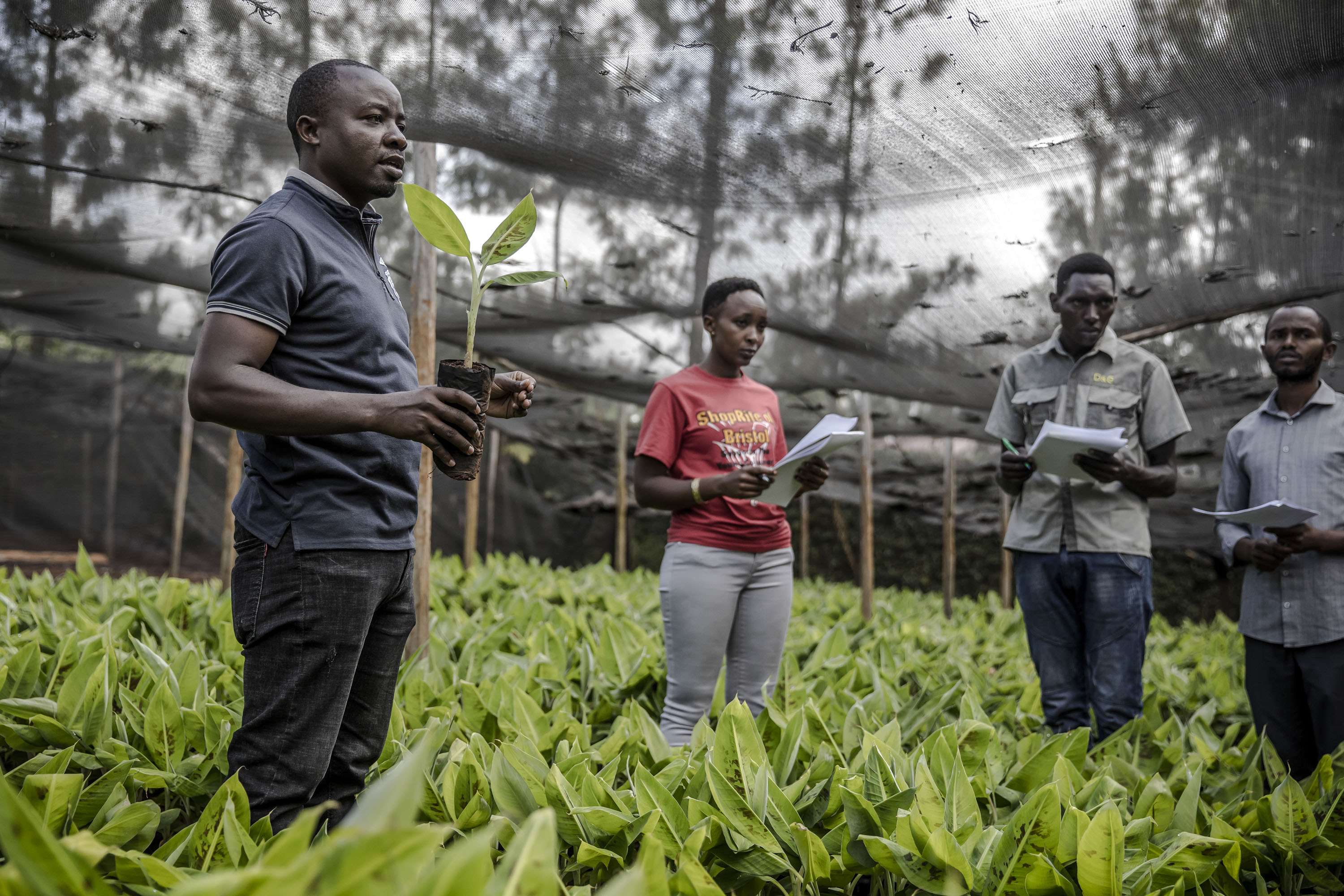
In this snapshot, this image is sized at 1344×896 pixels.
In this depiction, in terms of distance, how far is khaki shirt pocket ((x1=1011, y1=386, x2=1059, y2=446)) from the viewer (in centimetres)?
290

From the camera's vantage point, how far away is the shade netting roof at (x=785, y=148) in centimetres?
254

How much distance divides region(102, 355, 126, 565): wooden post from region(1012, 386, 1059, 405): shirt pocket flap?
27.8 ft

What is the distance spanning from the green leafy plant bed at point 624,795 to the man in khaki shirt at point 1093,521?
0.67 ft

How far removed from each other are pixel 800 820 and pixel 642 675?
145 cm

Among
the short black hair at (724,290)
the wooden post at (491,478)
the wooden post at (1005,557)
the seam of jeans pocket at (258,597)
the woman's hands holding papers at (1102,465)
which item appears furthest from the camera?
the wooden post at (491,478)

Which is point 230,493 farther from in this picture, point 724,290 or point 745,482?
point 745,482

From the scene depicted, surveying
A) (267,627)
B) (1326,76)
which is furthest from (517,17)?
(1326,76)

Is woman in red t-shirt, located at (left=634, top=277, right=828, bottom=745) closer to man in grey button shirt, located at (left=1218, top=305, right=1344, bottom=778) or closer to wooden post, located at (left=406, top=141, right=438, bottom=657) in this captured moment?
wooden post, located at (left=406, top=141, right=438, bottom=657)

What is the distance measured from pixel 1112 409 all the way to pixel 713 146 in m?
1.50

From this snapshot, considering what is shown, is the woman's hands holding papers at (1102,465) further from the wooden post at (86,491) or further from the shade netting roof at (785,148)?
the wooden post at (86,491)

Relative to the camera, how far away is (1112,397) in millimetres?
2797

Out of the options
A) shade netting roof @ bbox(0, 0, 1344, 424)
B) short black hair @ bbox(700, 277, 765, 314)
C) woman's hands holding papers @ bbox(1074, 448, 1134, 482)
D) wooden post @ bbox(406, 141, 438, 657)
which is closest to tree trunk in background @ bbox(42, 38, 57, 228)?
shade netting roof @ bbox(0, 0, 1344, 424)

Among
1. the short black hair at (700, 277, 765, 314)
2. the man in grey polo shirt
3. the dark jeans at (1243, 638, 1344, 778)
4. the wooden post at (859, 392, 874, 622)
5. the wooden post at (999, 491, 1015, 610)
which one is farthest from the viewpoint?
the wooden post at (999, 491, 1015, 610)

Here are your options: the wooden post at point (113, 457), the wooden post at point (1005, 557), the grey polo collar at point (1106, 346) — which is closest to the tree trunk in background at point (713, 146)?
the grey polo collar at point (1106, 346)
